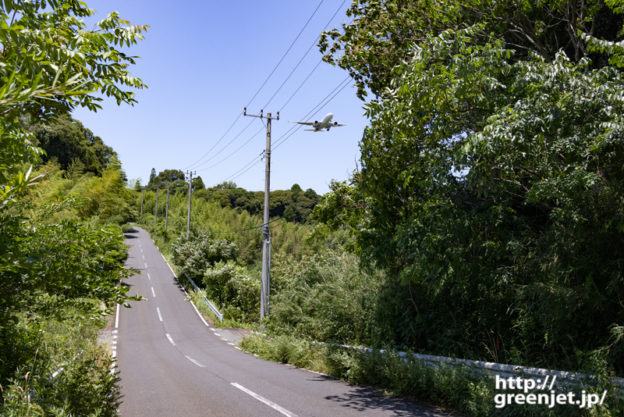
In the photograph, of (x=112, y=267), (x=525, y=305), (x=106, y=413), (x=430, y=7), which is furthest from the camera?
(x=430, y=7)

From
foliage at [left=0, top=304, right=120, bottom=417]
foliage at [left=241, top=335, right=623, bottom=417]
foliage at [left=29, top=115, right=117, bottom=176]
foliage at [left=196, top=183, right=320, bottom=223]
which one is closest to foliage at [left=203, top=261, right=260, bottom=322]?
foliage at [left=241, top=335, right=623, bottom=417]

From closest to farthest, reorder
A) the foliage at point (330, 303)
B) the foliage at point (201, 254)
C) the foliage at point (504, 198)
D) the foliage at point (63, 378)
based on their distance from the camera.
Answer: the foliage at point (63, 378), the foliage at point (504, 198), the foliage at point (330, 303), the foliage at point (201, 254)

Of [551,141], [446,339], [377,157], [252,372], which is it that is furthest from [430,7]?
[252,372]

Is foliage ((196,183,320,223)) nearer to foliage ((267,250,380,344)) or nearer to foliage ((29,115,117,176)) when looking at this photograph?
foliage ((29,115,117,176))

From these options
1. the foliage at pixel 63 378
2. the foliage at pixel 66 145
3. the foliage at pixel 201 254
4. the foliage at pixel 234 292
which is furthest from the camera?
the foliage at pixel 66 145

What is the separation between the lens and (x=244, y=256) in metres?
45.8

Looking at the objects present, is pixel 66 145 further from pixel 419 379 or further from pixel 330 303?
pixel 419 379

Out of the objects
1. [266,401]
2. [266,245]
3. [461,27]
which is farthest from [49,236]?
[266,245]

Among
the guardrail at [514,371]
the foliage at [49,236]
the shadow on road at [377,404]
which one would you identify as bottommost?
the shadow on road at [377,404]

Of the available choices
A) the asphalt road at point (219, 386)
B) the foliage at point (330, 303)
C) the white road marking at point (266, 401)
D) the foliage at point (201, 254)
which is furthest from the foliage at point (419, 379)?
the foliage at point (201, 254)

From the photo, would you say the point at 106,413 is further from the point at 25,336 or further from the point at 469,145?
the point at 469,145

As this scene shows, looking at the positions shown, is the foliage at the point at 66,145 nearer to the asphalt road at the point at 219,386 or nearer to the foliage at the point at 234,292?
the foliage at the point at 234,292

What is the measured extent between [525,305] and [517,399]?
2.02 meters

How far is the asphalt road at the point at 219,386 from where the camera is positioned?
7188mm
